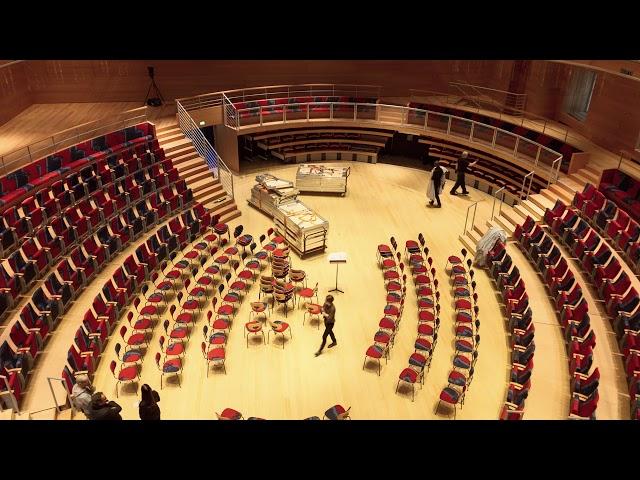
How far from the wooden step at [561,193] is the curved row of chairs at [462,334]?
9.37ft

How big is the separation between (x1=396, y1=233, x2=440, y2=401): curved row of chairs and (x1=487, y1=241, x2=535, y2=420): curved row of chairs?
1347 mm

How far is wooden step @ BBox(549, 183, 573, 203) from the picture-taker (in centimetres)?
1287

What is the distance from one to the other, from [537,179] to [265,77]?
9.57 meters

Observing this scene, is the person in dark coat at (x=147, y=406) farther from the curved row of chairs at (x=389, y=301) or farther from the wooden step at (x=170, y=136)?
the wooden step at (x=170, y=136)

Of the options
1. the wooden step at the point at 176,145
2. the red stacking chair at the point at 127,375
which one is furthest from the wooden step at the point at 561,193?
the red stacking chair at the point at 127,375

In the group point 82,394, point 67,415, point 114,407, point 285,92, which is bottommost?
point 67,415

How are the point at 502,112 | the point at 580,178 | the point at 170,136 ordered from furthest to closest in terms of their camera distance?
the point at 502,112 < the point at 170,136 < the point at 580,178

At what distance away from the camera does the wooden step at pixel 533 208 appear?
12.8m

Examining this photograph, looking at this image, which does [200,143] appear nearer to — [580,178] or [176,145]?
[176,145]

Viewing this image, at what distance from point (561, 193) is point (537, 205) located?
0.69 m

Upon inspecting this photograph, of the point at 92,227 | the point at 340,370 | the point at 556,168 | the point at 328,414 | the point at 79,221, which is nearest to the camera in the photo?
the point at 328,414

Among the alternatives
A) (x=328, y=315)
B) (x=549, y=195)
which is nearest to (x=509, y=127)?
(x=549, y=195)

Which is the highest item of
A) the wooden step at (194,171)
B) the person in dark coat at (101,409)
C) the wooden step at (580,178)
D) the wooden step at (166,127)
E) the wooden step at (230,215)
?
the wooden step at (166,127)

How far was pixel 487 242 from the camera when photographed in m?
11.8
